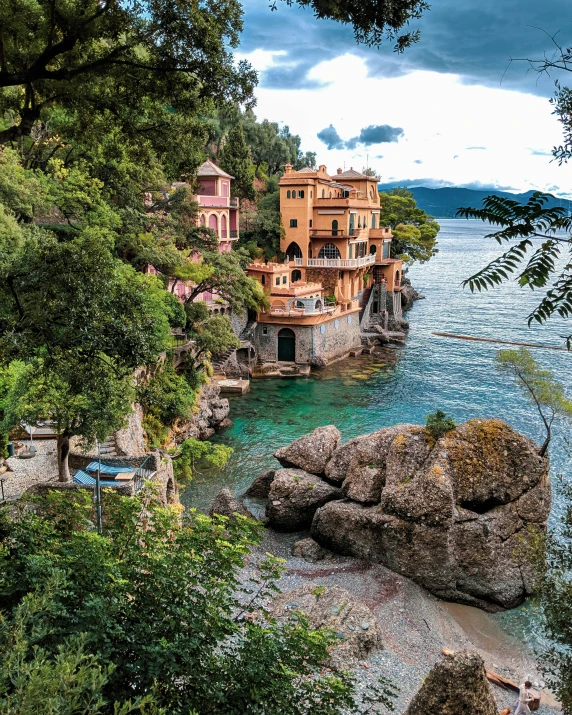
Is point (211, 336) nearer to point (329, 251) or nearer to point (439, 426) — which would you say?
point (439, 426)

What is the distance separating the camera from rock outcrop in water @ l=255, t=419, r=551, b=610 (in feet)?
60.5

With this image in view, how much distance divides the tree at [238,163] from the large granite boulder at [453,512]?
38.8m

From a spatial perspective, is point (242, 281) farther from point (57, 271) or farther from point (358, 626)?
point (57, 271)

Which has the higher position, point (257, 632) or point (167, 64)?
point (167, 64)

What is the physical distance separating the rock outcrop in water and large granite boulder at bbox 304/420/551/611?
0.03m

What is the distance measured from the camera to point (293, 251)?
5384cm

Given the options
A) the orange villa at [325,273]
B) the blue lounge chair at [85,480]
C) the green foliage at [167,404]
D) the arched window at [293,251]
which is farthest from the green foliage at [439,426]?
the arched window at [293,251]

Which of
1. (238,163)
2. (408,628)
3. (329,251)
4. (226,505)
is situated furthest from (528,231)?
(238,163)

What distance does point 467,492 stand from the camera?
19.4m

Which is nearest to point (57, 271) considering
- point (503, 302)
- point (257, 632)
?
point (257, 632)

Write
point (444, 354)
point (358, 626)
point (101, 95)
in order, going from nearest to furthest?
point (101, 95) < point (358, 626) < point (444, 354)

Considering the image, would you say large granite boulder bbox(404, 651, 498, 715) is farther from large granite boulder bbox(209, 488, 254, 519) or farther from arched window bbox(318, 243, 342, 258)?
arched window bbox(318, 243, 342, 258)

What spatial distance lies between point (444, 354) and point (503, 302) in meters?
35.3

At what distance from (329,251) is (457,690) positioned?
44906 millimetres
